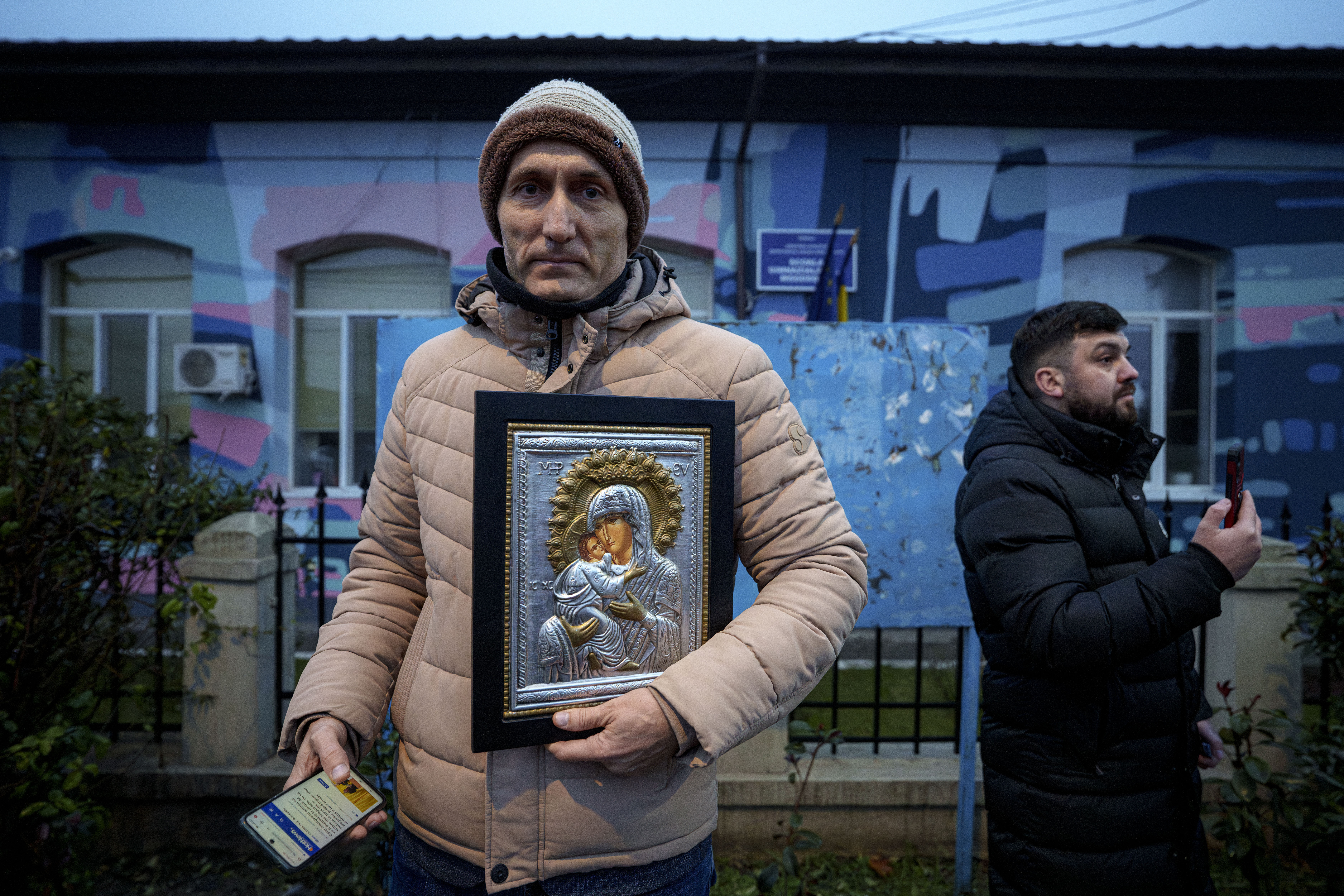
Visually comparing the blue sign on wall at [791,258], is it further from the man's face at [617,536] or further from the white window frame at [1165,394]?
Answer: the man's face at [617,536]

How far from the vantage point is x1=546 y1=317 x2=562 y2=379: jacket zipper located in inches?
49.3

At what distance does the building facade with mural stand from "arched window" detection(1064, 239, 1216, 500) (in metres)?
0.17

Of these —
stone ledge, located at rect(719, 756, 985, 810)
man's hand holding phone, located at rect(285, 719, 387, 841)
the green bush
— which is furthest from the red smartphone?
the green bush

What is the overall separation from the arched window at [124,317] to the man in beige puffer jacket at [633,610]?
22.9 feet

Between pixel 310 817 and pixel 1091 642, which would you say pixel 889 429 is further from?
pixel 310 817

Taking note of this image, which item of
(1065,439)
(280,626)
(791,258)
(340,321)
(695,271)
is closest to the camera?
(1065,439)

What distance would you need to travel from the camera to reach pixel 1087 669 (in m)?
1.68

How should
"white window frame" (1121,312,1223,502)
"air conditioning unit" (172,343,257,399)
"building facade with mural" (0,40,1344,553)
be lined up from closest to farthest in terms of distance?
1. "air conditioning unit" (172,343,257,399)
2. "building facade with mural" (0,40,1344,553)
3. "white window frame" (1121,312,1223,502)

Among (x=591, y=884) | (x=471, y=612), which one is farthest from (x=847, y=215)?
(x=591, y=884)

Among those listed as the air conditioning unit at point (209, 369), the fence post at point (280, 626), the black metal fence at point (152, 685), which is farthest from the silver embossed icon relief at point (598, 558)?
the air conditioning unit at point (209, 369)

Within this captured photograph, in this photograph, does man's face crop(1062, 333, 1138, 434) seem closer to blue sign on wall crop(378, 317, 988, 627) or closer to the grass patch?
blue sign on wall crop(378, 317, 988, 627)

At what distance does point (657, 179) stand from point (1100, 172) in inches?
162

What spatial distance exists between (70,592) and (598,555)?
2.37m

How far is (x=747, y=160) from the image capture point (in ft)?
21.1
